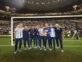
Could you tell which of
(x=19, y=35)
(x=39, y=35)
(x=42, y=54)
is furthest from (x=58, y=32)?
(x=19, y=35)

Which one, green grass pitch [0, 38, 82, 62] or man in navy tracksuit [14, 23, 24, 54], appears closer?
green grass pitch [0, 38, 82, 62]

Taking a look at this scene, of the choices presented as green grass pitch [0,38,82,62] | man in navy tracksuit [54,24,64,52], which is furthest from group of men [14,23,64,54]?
green grass pitch [0,38,82,62]

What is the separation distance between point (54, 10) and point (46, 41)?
23.9 inches

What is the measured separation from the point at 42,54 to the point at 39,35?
387mm

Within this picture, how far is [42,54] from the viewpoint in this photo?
149 inches

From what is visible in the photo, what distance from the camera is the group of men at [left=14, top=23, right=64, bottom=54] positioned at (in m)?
3.91

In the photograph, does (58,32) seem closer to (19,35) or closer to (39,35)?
(39,35)

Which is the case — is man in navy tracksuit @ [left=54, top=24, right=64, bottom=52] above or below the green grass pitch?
above

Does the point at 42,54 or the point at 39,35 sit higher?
the point at 39,35

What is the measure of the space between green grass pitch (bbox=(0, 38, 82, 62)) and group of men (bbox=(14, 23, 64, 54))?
0.11m

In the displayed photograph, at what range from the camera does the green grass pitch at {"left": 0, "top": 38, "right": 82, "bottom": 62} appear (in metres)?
3.62

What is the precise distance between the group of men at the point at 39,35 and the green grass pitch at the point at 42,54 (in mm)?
109

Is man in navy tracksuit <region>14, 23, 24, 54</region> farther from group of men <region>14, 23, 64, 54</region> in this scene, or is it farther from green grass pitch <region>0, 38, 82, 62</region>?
green grass pitch <region>0, 38, 82, 62</region>

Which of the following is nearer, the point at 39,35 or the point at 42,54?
the point at 42,54
